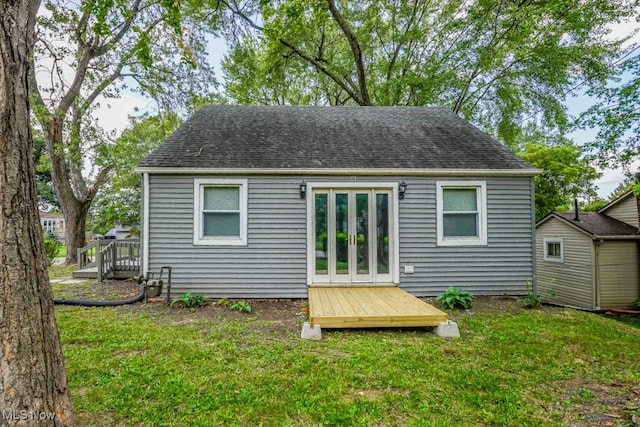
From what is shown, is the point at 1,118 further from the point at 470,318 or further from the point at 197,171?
the point at 470,318

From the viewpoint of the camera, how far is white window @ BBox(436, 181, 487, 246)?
20.0ft

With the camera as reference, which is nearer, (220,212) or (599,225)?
(220,212)

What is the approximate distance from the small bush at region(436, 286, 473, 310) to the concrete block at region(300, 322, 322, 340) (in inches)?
108

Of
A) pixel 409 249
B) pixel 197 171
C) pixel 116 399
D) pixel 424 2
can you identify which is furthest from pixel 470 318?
pixel 424 2

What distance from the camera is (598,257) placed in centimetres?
954

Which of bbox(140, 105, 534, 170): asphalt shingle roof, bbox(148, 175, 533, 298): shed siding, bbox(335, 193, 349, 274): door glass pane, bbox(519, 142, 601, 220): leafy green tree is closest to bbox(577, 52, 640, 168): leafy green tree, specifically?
bbox(140, 105, 534, 170): asphalt shingle roof

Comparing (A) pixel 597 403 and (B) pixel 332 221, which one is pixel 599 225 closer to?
(B) pixel 332 221

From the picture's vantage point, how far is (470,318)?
4.88 metres

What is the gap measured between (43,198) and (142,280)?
2874cm

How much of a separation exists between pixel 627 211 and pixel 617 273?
236cm

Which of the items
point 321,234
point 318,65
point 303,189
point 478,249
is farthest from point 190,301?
point 318,65

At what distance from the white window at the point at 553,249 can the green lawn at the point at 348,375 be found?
7.37m

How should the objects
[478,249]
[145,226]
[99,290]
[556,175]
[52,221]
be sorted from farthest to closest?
[52,221]
[556,175]
[99,290]
[478,249]
[145,226]

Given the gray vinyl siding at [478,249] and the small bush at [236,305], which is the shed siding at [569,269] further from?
the small bush at [236,305]
